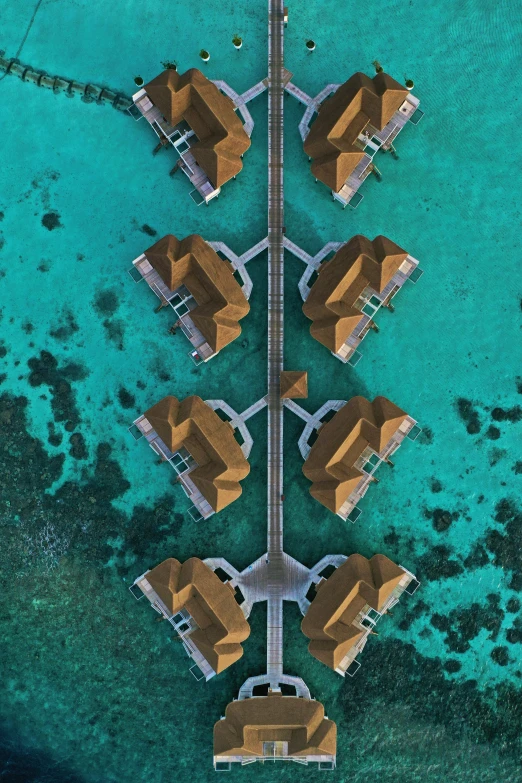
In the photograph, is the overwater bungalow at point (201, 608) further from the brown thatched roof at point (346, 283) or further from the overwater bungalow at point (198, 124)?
the overwater bungalow at point (198, 124)

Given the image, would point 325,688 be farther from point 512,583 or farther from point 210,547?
point 512,583

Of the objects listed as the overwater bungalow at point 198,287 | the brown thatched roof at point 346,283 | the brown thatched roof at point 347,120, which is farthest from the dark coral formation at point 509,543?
the brown thatched roof at point 347,120

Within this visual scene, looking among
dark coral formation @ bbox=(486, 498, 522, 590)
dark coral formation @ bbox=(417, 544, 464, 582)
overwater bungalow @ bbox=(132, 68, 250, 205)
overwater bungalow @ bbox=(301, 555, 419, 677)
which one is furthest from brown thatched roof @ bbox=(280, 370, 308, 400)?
dark coral formation @ bbox=(486, 498, 522, 590)

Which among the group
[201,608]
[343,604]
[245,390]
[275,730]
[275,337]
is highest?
[275,337]

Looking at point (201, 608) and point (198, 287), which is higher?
point (198, 287)

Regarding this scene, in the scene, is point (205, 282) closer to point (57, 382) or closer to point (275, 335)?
point (275, 335)

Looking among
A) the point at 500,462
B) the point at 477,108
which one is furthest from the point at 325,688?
the point at 477,108

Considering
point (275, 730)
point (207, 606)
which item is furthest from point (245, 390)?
point (275, 730)

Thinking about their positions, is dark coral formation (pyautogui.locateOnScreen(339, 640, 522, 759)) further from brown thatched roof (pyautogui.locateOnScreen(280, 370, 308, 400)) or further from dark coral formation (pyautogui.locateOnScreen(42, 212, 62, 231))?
dark coral formation (pyautogui.locateOnScreen(42, 212, 62, 231))
